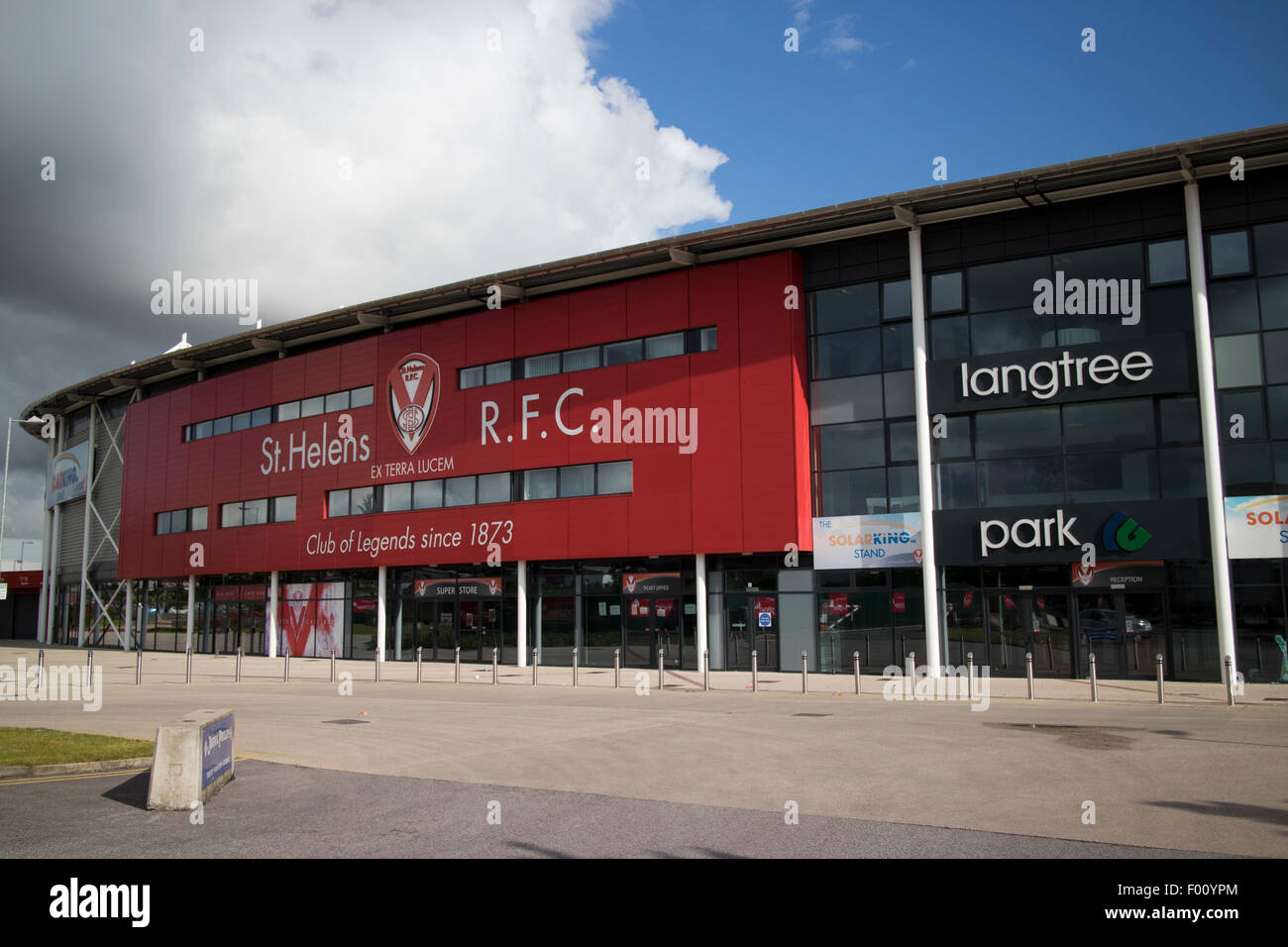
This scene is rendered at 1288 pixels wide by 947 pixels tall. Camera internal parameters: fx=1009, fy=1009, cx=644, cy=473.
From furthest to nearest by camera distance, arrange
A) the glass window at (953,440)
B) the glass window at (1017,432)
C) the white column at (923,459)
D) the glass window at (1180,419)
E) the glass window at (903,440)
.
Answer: the glass window at (903,440) < the glass window at (953,440) < the white column at (923,459) < the glass window at (1017,432) < the glass window at (1180,419)

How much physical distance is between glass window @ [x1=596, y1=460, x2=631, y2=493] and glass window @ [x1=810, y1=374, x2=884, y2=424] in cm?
563

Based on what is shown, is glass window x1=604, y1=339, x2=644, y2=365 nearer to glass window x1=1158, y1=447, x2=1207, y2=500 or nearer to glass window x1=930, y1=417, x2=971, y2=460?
glass window x1=930, y1=417, x2=971, y2=460

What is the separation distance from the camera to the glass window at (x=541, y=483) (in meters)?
30.8

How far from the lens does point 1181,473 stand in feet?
75.8

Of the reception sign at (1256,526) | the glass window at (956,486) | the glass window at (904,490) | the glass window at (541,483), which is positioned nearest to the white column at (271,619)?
the glass window at (541,483)

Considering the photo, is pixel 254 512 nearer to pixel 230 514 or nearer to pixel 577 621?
pixel 230 514

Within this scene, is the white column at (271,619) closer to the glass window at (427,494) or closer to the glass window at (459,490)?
the glass window at (427,494)

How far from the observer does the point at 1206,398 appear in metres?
22.6

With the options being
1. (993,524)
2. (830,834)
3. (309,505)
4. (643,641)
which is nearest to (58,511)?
(309,505)

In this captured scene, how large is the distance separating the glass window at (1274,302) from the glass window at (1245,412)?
156 centimetres

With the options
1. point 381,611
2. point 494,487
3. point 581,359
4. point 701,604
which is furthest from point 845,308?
point 381,611

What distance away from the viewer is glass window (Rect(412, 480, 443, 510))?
33.6m
